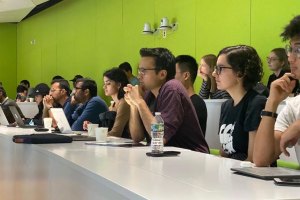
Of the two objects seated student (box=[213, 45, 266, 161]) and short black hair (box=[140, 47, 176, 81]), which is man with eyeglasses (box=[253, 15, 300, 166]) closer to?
seated student (box=[213, 45, 266, 161])

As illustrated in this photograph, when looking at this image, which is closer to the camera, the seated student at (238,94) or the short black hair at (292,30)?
the short black hair at (292,30)

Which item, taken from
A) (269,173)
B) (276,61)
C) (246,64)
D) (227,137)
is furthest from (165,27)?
(269,173)

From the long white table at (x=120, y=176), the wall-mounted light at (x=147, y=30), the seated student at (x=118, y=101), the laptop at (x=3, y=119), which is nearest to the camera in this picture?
the long white table at (x=120, y=176)

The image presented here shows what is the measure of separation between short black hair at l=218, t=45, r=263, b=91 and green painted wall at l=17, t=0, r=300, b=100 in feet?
6.90

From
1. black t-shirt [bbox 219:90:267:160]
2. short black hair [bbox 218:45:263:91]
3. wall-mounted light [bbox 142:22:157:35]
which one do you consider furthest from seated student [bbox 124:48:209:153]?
wall-mounted light [bbox 142:22:157:35]

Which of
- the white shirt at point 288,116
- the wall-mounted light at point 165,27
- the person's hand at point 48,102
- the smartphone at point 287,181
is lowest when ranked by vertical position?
the smartphone at point 287,181

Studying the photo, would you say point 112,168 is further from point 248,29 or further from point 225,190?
point 248,29

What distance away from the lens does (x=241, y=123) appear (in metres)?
2.20

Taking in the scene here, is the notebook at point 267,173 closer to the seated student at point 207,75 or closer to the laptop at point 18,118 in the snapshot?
the laptop at point 18,118

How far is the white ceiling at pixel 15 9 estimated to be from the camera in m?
9.52

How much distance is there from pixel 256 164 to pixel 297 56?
43 cm

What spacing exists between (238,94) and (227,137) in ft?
0.69

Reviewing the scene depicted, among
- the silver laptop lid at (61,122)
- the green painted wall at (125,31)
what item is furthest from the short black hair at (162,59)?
the green painted wall at (125,31)

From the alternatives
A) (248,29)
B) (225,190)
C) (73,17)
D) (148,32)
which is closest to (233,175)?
(225,190)
